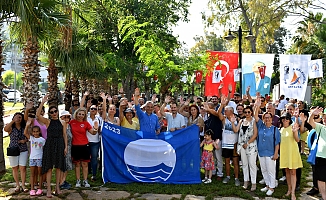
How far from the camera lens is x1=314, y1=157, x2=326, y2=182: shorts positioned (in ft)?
18.1

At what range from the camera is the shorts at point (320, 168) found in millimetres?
5526

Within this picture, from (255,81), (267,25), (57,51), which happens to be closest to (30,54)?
(57,51)

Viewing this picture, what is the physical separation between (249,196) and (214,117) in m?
1.84

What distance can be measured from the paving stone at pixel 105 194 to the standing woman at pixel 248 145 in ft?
7.98

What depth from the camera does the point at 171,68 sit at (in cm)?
1166

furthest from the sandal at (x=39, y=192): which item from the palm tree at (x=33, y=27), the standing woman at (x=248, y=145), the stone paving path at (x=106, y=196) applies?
the standing woman at (x=248, y=145)

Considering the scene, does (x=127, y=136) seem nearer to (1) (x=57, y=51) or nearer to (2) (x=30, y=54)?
(2) (x=30, y=54)

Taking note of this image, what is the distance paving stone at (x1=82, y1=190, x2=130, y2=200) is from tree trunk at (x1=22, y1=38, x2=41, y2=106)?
4.18 metres

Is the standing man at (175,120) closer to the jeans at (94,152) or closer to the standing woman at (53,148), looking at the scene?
the jeans at (94,152)

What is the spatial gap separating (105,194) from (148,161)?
120cm

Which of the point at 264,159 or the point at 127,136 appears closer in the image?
the point at 264,159

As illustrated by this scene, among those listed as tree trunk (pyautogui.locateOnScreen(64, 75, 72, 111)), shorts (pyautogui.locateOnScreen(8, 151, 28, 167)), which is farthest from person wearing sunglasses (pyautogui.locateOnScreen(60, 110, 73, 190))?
tree trunk (pyautogui.locateOnScreen(64, 75, 72, 111))

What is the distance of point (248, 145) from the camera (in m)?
6.32

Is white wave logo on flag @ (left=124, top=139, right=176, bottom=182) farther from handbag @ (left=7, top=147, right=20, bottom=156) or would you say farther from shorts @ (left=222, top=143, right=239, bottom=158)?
handbag @ (left=7, top=147, right=20, bottom=156)
